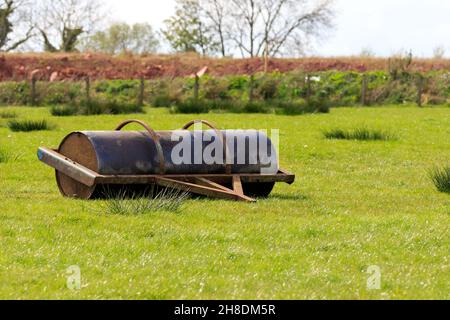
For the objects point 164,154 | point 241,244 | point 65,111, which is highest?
point 164,154

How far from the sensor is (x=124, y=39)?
85.2m

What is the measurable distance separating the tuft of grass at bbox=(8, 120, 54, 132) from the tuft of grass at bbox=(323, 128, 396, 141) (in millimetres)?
7018

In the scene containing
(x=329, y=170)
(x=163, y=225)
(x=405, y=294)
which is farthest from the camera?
(x=329, y=170)

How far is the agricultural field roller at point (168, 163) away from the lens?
12.3 metres

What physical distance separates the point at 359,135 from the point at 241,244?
13.5 metres

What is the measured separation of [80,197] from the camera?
1260 cm

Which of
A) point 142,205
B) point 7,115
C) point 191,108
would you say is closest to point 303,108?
point 191,108

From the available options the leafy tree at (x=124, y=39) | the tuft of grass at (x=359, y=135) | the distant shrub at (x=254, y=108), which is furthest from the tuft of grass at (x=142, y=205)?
the leafy tree at (x=124, y=39)

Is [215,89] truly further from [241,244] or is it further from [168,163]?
[241,244]

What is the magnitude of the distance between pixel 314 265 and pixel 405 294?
1.18 metres
